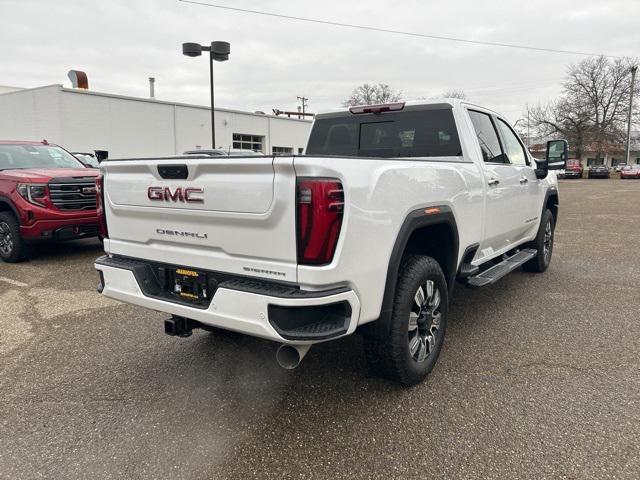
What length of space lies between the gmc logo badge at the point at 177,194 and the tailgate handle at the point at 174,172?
2.7 inches

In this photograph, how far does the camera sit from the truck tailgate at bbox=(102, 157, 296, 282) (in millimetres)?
2318

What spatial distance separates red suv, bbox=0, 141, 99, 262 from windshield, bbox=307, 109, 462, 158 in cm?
387

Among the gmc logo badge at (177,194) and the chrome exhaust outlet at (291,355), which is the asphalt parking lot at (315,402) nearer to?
the chrome exhaust outlet at (291,355)

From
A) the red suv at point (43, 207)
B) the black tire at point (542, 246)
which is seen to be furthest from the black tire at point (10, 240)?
the black tire at point (542, 246)

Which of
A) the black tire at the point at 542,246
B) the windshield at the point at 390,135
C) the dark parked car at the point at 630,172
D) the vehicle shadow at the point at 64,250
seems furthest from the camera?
the dark parked car at the point at 630,172

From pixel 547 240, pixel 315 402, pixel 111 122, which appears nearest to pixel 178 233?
pixel 315 402

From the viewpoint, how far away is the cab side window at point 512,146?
488 centimetres

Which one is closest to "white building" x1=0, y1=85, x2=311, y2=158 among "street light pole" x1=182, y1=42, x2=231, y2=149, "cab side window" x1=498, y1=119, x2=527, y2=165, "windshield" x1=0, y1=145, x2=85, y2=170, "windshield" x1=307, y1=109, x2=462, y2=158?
"street light pole" x1=182, y1=42, x2=231, y2=149

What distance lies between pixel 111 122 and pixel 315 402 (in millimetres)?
23372

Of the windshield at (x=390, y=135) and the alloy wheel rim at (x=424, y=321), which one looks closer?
the alloy wheel rim at (x=424, y=321)

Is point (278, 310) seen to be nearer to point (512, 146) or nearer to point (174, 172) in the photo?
point (174, 172)

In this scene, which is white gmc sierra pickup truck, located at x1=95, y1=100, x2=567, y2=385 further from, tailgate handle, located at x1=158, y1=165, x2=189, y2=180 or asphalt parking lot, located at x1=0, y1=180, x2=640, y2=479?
asphalt parking lot, located at x1=0, y1=180, x2=640, y2=479

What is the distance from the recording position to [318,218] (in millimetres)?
2232

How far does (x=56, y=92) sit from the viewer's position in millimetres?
20734
